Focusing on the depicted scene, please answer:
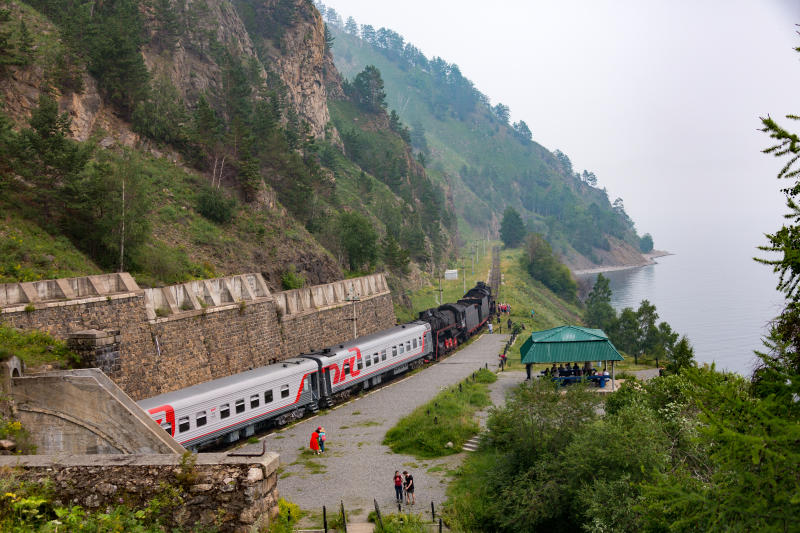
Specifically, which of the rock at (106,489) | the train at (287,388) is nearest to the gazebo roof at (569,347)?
the train at (287,388)

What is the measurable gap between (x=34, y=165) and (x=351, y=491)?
877 inches

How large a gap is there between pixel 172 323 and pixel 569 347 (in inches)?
809

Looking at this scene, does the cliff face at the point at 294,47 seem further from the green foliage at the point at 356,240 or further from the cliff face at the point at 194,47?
the green foliage at the point at 356,240

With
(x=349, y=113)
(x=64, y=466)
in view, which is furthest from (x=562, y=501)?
(x=349, y=113)

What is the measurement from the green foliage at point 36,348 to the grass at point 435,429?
12.8 m

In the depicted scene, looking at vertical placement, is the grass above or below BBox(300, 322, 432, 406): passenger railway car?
below

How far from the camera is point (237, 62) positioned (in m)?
72.2

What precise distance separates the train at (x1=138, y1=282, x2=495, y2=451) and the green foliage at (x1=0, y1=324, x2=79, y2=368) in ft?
9.92

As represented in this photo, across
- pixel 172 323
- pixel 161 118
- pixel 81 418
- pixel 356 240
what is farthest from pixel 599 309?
pixel 81 418

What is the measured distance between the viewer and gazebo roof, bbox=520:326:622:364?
30.2 metres

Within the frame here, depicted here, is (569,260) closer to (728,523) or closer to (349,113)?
(349,113)

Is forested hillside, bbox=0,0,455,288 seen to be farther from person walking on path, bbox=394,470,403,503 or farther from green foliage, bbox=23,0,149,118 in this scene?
person walking on path, bbox=394,470,403,503

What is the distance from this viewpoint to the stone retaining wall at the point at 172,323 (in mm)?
19875

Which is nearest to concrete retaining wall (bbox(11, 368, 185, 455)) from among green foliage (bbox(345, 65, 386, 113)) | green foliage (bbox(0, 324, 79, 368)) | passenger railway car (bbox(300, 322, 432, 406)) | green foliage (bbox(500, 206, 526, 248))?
green foliage (bbox(0, 324, 79, 368))
